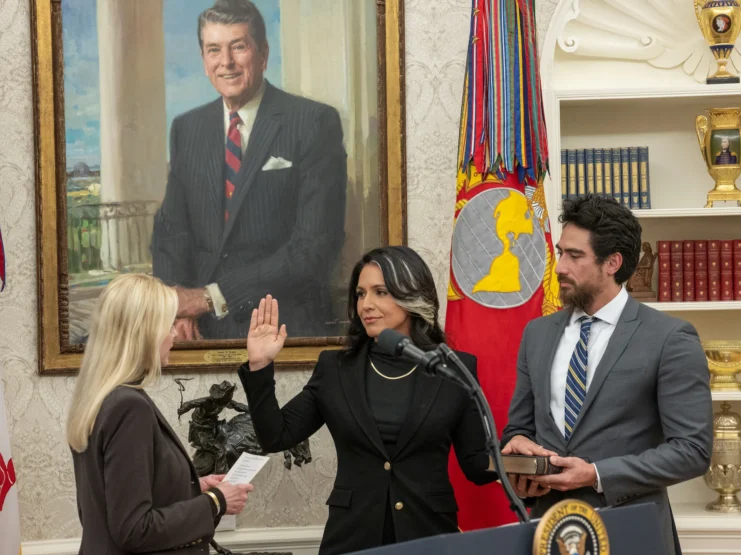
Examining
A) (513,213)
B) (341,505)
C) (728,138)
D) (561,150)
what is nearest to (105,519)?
(341,505)

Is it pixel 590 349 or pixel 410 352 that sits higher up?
pixel 410 352

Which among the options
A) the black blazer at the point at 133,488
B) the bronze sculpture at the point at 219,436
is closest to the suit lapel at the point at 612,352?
the black blazer at the point at 133,488

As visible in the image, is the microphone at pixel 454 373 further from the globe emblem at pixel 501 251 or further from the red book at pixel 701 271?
the red book at pixel 701 271

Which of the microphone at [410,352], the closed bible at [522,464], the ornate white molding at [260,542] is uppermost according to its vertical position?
the microphone at [410,352]

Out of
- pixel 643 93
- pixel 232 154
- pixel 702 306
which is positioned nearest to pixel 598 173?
pixel 643 93

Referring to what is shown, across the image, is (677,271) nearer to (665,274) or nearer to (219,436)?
(665,274)

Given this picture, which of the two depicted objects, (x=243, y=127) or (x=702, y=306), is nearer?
(x=702, y=306)

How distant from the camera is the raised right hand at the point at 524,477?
100 inches

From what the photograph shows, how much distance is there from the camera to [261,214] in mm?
4281

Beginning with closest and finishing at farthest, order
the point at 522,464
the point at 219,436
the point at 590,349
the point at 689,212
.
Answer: the point at 522,464
the point at 590,349
the point at 219,436
the point at 689,212

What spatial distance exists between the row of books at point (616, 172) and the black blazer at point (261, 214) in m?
1.06

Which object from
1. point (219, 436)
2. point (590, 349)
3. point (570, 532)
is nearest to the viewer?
point (570, 532)

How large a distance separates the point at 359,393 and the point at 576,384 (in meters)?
0.65

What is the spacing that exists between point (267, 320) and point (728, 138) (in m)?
2.42
